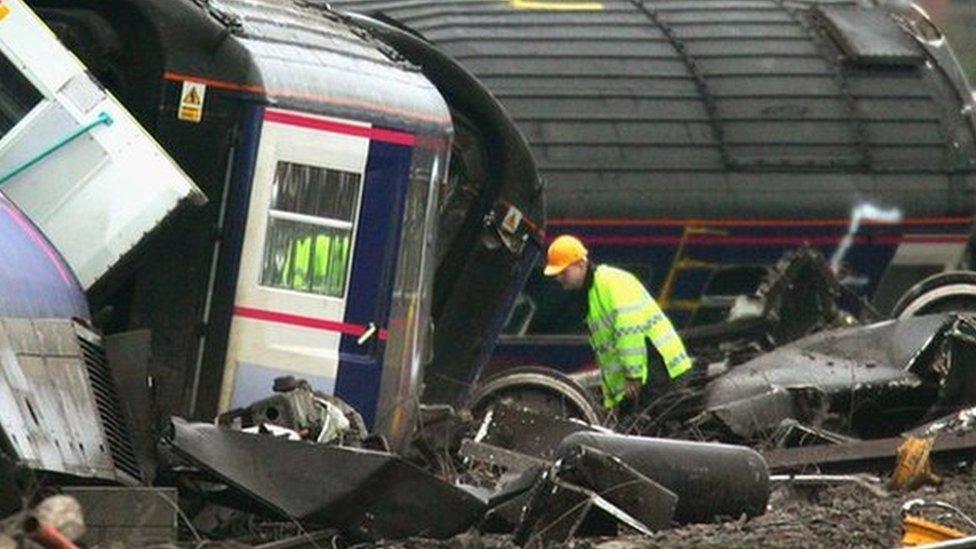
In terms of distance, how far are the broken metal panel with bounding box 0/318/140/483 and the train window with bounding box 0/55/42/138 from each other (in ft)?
4.11

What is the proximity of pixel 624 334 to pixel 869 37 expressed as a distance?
23.2ft

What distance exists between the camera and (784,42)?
2119 centimetres

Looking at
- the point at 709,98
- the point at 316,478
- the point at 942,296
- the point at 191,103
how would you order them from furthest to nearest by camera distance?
1. the point at 709,98
2. the point at 942,296
3. the point at 191,103
4. the point at 316,478

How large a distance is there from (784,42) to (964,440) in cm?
903

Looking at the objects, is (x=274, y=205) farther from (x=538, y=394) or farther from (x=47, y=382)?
(x=538, y=394)

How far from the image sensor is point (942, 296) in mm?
16453

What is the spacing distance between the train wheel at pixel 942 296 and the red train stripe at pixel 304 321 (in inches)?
223

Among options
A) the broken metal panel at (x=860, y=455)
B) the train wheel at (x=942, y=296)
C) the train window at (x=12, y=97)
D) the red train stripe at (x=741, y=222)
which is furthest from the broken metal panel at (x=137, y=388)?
the red train stripe at (x=741, y=222)

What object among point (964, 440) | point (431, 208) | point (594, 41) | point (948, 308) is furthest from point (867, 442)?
point (594, 41)

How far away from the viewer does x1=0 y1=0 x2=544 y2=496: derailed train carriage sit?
424 inches

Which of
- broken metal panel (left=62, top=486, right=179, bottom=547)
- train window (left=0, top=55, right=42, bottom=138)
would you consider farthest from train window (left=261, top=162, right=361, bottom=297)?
broken metal panel (left=62, top=486, right=179, bottom=547)

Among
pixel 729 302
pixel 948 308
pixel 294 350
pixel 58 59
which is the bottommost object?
pixel 729 302

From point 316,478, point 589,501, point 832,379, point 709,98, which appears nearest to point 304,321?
point 316,478

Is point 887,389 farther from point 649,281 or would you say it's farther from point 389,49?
point 649,281
